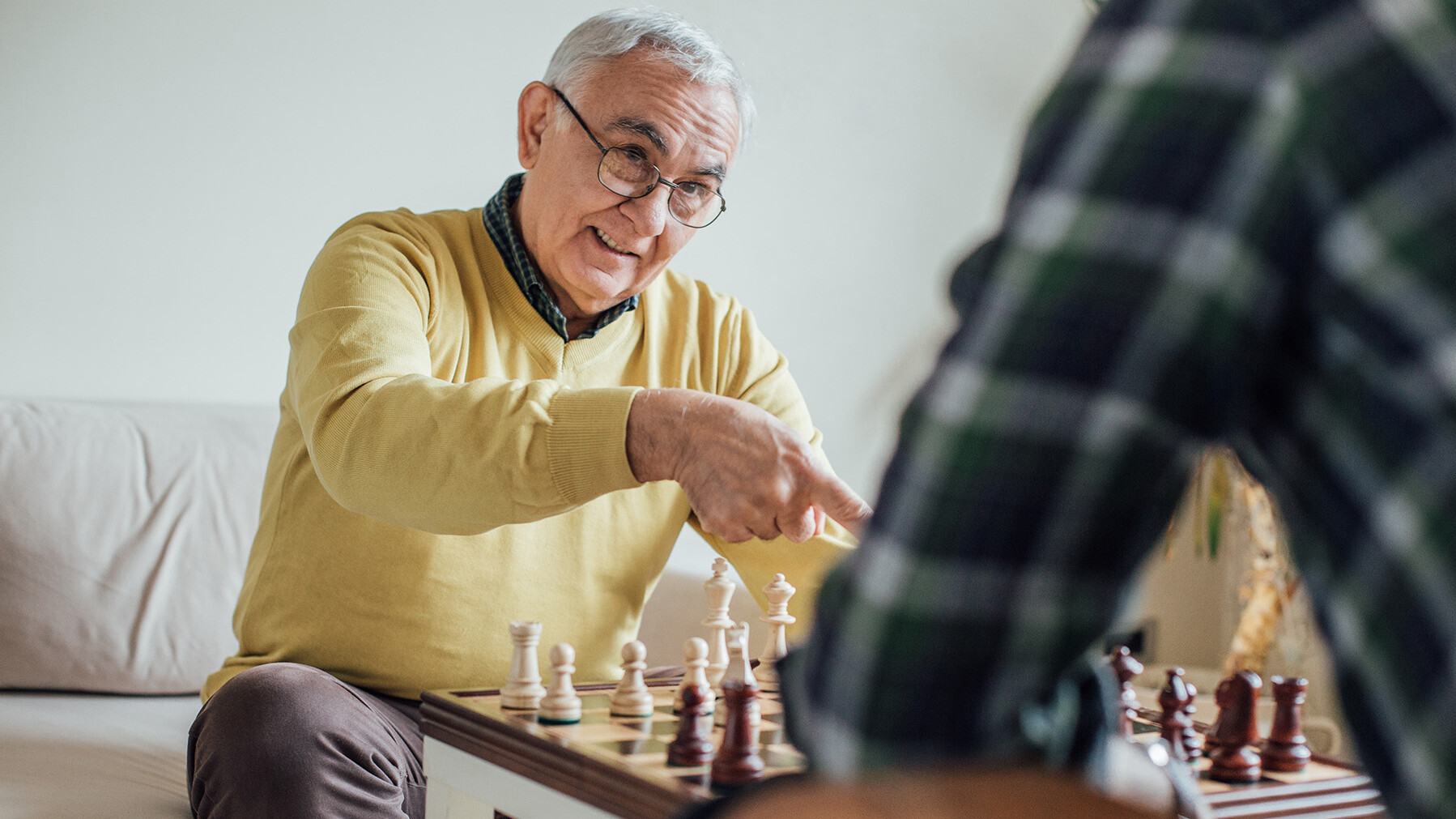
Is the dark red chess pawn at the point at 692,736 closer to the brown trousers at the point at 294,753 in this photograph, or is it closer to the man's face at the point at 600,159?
the brown trousers at the point at 294,753

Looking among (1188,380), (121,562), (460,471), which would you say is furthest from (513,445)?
(121,562)

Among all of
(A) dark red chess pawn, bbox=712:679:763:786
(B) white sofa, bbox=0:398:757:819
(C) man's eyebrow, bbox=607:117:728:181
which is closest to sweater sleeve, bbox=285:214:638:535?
(A) dark red chess pawn, bbox=712:679:763:786

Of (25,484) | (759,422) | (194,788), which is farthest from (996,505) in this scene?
(25,484)

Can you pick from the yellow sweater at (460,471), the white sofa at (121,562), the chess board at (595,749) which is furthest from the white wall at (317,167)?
the chess board at (595,749)

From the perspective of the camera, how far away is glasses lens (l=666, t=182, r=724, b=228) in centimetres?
184

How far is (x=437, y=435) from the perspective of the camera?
1241 millimetres

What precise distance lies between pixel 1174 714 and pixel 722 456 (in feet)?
1.66

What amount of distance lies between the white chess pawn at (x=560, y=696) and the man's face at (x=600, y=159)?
2.29 ft

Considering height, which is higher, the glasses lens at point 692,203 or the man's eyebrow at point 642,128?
the man's eyebrow at point 642,128

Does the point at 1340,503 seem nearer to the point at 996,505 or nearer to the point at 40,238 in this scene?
the point at 996,505

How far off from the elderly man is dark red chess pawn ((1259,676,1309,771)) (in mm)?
447

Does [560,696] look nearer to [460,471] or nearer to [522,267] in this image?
[460,471]

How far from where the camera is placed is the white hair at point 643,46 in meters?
1.81

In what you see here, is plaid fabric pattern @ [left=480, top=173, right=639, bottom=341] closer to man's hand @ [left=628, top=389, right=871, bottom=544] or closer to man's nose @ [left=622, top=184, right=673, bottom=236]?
man's nose @ [left=622, top=184, right=673, bottom=236]
